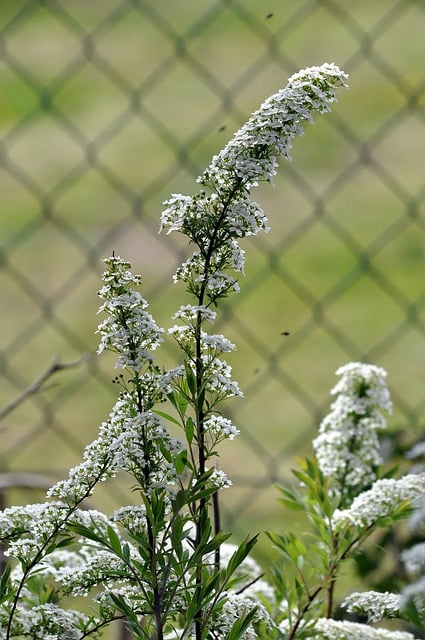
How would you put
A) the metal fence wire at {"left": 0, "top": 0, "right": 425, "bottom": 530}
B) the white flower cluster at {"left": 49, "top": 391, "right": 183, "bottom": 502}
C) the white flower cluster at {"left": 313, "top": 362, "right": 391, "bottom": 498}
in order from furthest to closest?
the metal fence wire at {"left": 0, "top": 0, "right": 425, "bottom": 530}, the white flower cluster at {"left": 313, "top": 362, "right": 391, "bottom": 498}, the white flower cluster at {"left": 49, "top": 391, "right": 183, "bottom": 502}

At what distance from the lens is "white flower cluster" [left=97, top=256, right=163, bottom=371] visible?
0.52 meters

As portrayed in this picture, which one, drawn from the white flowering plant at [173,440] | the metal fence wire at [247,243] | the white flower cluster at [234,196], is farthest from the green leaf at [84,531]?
the metal fence wire at [247,243]

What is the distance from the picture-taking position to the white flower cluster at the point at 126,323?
1.71 ft

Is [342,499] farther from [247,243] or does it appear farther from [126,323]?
[247,243]

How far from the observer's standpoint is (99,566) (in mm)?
554

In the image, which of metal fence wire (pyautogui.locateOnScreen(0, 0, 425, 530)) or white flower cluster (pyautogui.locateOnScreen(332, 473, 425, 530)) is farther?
metal fence wire (pyautogui.locateOnScreen(0, 0, 425, 530))

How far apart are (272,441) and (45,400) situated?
51 centimetres

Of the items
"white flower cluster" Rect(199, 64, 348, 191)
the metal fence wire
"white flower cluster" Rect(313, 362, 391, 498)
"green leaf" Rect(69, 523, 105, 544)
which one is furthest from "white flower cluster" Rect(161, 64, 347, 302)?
the metal fence wire

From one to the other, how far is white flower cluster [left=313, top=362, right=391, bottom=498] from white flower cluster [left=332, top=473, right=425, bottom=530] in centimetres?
6

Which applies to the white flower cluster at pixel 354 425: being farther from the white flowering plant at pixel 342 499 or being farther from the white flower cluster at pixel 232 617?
the white flower cluster at pixel 232 617

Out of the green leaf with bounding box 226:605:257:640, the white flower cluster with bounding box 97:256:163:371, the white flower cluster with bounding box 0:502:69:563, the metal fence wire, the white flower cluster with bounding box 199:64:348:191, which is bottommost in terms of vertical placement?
the green leaf with bounding box 226:605:257:640

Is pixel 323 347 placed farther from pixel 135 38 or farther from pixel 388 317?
pixel 135 38

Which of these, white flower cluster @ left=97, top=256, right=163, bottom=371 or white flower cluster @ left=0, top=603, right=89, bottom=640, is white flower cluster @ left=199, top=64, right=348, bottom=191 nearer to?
white flower cluster @ left=97, top=256, right=163, bottom=371

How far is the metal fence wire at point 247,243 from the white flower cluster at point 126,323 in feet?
3.76
